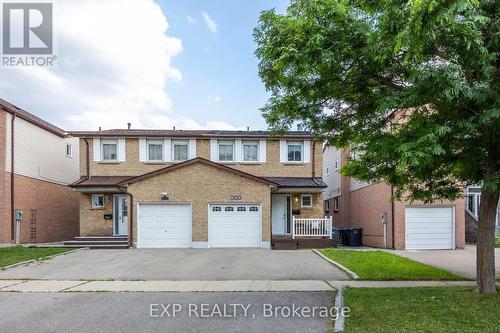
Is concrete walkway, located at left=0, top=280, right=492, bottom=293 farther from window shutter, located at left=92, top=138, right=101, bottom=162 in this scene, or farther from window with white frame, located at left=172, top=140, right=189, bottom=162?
window with white frame, located at left=172, top=140, right=189, bottom=162

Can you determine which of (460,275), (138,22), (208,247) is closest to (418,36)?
(460,275)

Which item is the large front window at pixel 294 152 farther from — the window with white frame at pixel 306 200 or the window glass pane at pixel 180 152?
the window glass pane at pixel 180 152

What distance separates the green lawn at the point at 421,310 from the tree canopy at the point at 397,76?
7.23 feet

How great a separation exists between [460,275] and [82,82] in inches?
743

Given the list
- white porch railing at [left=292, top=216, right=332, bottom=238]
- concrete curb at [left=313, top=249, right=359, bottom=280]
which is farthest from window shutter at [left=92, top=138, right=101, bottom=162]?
concrete curb at [left=313, top=249, right=359, bottom=280]

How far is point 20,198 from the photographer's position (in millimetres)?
20109

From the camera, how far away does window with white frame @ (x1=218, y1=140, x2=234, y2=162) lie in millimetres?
21656

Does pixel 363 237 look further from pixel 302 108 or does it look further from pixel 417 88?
pixel 417 88

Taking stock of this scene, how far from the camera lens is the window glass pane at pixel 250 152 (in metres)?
21.7

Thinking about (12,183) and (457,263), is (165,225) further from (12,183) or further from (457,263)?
(457,263)

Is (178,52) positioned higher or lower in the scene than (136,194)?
higher

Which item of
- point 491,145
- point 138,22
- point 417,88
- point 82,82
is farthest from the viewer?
point 82,82

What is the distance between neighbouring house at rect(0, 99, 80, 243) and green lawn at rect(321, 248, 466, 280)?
15748 millimetres

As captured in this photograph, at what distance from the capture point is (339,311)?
6.80 meters
